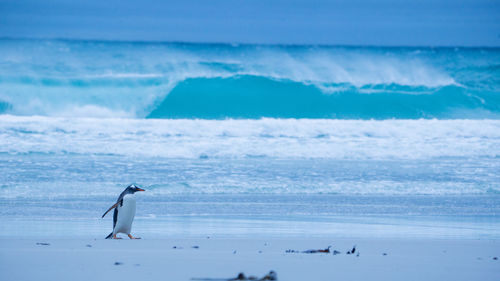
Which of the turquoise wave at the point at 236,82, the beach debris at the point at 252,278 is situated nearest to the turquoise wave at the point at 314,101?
the turquoise wave at the point at 236,82

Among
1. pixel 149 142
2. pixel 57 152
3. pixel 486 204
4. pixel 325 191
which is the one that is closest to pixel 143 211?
pixel 325 191

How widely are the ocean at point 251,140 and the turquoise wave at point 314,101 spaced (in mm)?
48

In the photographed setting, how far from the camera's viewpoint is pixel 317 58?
25.4 m

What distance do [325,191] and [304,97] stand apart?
1579 cm

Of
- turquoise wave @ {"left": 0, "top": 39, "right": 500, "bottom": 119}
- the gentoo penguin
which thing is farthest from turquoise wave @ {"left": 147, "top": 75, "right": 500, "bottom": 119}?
the gentoo penguin

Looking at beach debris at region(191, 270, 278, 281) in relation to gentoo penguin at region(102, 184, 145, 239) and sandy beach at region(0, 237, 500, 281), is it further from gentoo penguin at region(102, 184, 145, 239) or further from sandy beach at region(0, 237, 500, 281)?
gentoo penguin at region(102, 184, 145, 239)

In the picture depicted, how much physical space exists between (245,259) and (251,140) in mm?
8709

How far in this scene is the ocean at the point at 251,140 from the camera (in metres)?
5.91

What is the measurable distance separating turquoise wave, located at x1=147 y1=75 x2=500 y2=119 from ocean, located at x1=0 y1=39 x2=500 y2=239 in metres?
0.05

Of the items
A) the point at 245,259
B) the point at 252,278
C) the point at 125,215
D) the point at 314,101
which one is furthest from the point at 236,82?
the point at 252,278

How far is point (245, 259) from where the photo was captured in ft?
12.1

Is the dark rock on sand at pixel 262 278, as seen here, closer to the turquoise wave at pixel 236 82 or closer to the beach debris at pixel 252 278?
the beach debris at pixel 252 278

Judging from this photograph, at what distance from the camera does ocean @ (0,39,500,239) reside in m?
5.91

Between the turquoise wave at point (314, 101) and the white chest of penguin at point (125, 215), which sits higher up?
the turquoise wave at point (314, 101)
